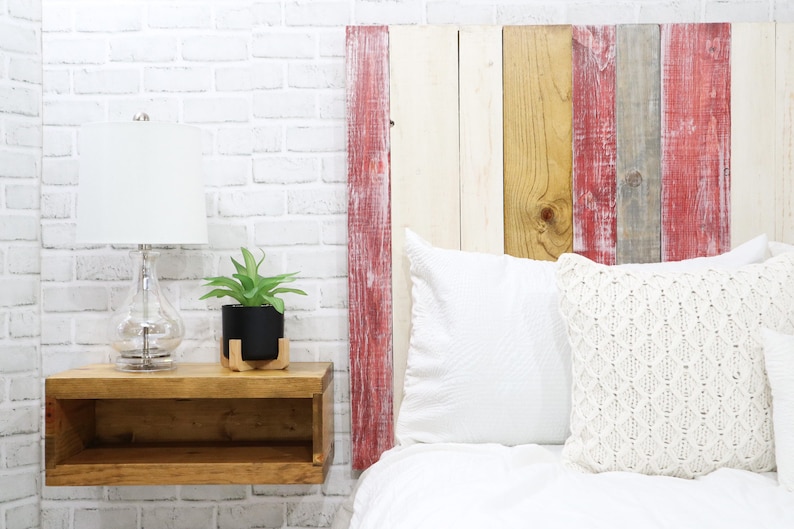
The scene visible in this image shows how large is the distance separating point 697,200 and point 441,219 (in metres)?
0.67

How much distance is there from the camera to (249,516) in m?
1.80

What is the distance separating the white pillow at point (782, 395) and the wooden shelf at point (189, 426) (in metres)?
0.92

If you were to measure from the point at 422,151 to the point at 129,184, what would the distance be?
28.3 inches

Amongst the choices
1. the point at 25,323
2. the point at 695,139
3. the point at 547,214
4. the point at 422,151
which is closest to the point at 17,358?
the point at 25,323

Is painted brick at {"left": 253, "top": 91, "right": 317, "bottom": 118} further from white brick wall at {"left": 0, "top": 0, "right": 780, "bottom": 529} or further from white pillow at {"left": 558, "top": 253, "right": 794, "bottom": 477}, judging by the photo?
white pillow at {"left": 558, "top": 253, "right": 794, "bottom": 477}

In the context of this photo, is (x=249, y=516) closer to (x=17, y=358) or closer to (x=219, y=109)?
(x=17, y=358)

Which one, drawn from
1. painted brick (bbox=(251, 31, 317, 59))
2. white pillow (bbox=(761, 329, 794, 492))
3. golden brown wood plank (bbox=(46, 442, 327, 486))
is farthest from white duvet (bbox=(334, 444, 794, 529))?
painted brick (bbox=(251, 31, 317, 59))

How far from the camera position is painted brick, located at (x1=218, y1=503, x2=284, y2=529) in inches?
70.6

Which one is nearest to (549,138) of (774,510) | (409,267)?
(409,267)

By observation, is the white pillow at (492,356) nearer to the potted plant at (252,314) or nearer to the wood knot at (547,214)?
the wood knot at (547,214)

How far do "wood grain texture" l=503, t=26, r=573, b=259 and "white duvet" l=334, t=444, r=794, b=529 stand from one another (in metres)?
0.62

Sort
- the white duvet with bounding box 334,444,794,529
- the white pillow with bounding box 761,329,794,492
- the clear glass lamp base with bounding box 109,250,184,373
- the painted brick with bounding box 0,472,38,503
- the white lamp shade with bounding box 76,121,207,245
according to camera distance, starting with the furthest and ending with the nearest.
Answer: the painted brick with bounding box 0,472,38,503 → the clear glass lamp base with bounding box 109,250,184,373 → the white lamp shade with bounding box 76,121,207,245 → the white pillow with bounding box 761,329,794,492 → the white duvet with bounding box 334,444,794,529

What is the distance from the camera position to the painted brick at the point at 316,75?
1.78 m

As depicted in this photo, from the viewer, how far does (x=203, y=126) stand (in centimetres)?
179
